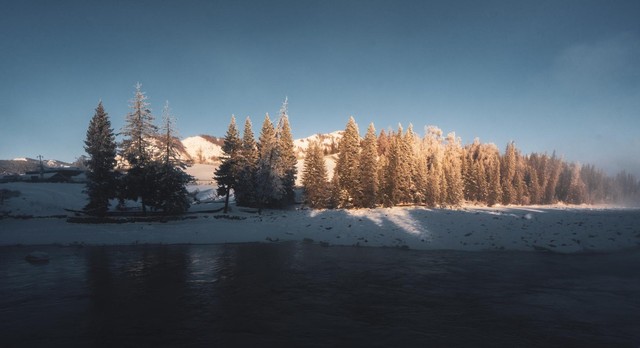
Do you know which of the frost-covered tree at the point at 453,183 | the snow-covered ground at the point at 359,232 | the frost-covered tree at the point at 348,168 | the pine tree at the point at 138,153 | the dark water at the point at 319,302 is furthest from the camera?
the frost-covered tree at the point at 453,183

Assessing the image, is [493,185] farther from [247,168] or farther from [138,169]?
[138,169]

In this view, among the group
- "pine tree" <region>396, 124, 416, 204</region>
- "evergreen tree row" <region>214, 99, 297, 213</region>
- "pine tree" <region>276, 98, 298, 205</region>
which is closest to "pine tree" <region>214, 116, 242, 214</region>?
"evergreen tree row" <region>214, 99, 297, 213</region>

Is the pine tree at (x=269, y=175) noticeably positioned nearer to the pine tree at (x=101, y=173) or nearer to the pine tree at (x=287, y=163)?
the pine tree at (x=287, y=163)

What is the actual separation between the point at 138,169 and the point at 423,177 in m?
42.2

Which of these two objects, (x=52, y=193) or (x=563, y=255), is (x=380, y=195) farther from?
(x=52, y=193)

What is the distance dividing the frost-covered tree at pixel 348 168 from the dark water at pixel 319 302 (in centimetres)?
3106

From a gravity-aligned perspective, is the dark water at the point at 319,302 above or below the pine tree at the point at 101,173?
below

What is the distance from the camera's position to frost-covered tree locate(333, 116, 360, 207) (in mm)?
51625

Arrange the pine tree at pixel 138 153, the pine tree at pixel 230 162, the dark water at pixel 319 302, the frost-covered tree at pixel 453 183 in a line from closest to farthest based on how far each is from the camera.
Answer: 1. the dark water at pixel 319 302
2. the pine tree at pixel 138 153
3. the pine tree at pixel 230 162
4. the frost-covered tree at pixel 453 183

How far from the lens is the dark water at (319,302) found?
8859 millimetres

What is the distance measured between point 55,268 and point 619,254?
112 feet

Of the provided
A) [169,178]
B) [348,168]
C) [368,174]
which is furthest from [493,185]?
[169,178]

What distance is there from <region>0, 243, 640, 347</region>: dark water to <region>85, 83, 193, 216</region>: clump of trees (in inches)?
624

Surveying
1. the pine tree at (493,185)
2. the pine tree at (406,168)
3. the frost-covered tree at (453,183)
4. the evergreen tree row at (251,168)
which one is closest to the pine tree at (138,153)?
the evergreen tree row at (251,168)
